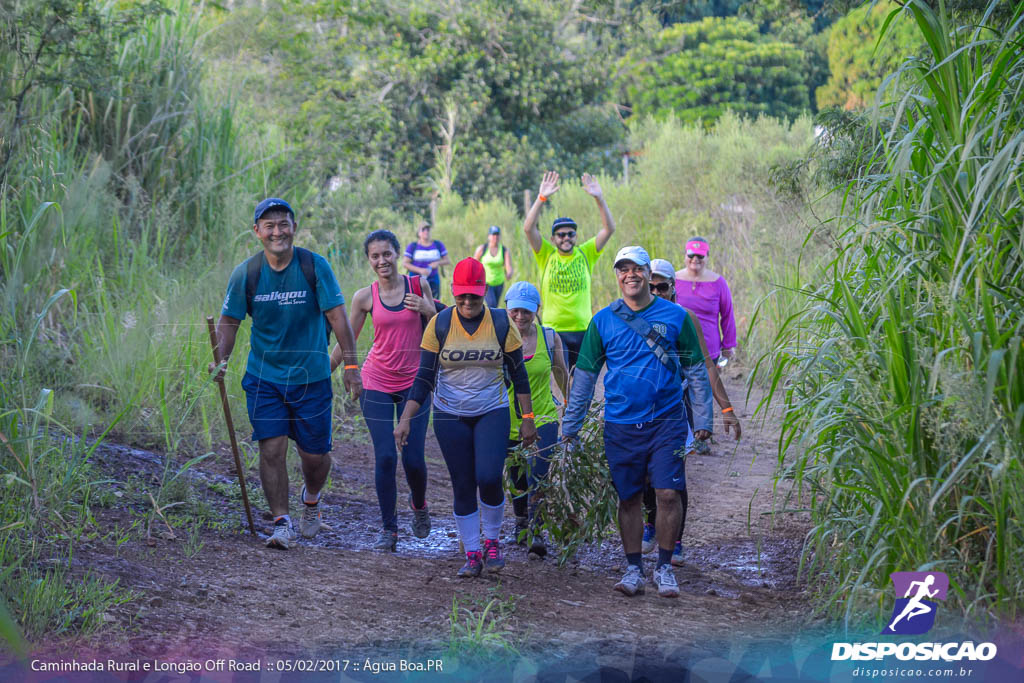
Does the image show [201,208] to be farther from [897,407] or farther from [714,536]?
[897,407]

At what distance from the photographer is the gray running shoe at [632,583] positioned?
581 cm

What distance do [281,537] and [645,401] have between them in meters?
2.46

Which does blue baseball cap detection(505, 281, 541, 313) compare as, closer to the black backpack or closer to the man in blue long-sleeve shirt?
the man in blue long-sleeve shirt

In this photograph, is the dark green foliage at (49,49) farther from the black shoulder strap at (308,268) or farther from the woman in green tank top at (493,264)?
the woman in green tank top at (493,264)

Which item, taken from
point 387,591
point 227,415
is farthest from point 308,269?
point 387,591

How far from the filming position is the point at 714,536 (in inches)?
293

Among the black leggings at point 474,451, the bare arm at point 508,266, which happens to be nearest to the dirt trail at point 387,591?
the black leggings at point 474,451

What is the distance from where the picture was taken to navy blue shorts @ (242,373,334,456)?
6.61 meters

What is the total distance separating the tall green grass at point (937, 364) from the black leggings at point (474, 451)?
1750 millimetres

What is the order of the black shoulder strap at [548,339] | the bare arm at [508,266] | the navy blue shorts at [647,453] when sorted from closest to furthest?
the navy blue shorts at [647,453]
the black shoulder strap at [548,339]
the bare arm at [508,266]

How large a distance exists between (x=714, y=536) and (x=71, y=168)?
6036 millimetres

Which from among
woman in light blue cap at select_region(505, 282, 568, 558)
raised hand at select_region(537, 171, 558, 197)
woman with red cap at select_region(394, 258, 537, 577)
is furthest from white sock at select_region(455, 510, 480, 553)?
raised hand at select_region(537, 171, 558, 197)

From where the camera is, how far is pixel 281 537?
655cm

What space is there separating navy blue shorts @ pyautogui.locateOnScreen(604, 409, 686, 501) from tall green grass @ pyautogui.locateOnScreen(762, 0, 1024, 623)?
0.83 metres
